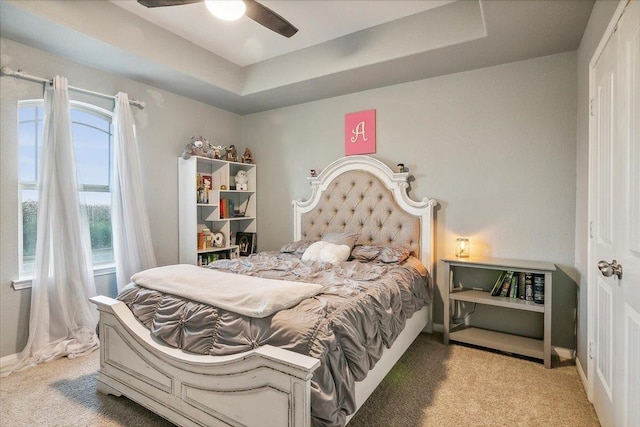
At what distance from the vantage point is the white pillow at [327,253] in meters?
2.72

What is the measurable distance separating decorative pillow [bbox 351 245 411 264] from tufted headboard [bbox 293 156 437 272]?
18 cm

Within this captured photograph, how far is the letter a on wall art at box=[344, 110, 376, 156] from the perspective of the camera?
3.27m

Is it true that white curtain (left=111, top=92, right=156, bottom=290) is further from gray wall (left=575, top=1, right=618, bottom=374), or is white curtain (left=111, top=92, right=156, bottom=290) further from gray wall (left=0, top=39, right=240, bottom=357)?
gray wall (left=575, top=1, right=618, bottom=374)

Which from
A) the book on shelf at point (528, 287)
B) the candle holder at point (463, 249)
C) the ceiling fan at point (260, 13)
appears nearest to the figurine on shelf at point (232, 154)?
the ceiling fan at point (260, 13)

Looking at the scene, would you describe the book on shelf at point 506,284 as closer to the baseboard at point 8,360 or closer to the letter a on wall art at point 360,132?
the letter a on wall art at point 360,132

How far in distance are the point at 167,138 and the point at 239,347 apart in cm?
269

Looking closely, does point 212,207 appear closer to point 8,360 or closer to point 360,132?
point 360,132

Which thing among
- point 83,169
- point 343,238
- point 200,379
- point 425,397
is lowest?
point 425,397

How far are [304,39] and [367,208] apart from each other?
164 centimetres

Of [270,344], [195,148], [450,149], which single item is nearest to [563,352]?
[450,149]

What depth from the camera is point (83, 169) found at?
2.82 m

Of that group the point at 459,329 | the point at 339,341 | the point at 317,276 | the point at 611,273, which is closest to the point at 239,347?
the point at 339,341

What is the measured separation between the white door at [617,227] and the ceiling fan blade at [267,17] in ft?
5.23

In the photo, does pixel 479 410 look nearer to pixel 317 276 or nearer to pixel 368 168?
pixel 317 276
